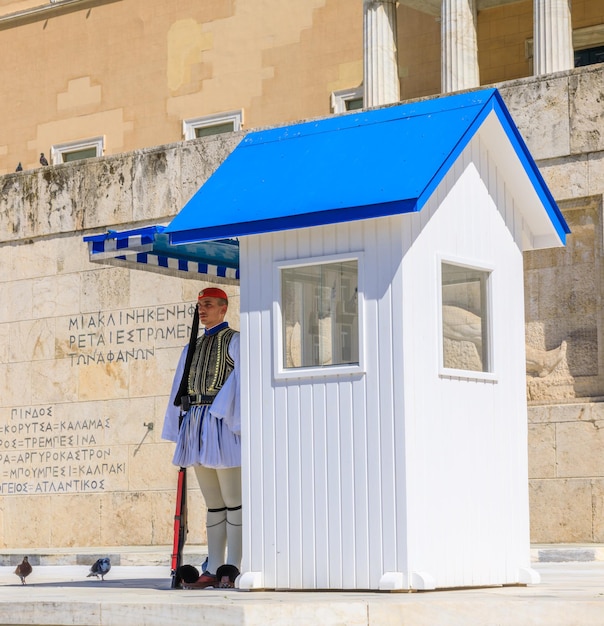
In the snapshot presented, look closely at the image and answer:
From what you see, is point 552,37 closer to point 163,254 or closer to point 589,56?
point 589,56

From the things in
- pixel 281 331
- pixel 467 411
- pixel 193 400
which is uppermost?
pixel 281 331

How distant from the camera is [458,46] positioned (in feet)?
72.4

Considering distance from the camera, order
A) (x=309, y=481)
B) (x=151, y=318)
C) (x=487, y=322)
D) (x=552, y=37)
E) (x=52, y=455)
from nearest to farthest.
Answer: (x=309, y=481), (x=487, y=322), (x=151, y=318), (x=52, y=455), (x=552, y=37)

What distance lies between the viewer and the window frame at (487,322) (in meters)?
8.30

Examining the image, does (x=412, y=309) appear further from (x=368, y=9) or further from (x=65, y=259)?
(x=368, y=9)

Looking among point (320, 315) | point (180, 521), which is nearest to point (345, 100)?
point (180, 521)

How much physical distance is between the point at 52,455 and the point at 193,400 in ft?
25.0

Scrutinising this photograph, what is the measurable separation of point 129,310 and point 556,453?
5.06 m

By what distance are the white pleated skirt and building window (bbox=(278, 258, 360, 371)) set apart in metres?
0.83

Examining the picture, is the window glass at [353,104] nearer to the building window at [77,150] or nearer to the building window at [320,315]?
the building window at [77,150]

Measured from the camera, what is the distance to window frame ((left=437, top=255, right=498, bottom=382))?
8305 millimetres

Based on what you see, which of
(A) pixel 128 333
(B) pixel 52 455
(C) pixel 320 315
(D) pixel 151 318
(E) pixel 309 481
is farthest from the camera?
(B) pixel 52 455

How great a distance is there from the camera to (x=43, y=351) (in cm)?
1664

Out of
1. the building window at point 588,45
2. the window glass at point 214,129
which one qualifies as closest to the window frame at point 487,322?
the building window at point 588,45
